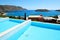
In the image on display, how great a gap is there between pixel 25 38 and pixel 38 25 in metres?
2.12

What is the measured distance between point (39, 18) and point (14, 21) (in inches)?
110

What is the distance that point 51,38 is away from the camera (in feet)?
12.8

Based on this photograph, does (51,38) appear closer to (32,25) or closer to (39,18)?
(32,25)

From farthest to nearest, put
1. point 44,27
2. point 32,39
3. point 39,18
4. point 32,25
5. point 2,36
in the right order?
point 39,18
point 32,25
point 44,27
point 32,39
point 2,36

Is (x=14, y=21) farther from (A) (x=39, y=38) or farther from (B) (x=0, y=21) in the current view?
(A) (x=39, y=38)

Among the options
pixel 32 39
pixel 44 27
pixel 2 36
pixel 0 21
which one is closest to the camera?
pixel 2 36

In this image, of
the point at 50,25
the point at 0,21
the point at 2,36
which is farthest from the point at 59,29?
the point at 0,21

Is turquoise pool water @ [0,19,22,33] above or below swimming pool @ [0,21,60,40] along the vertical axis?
below

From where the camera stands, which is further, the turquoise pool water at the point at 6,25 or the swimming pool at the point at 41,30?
the turquoise pool water at the point at 6,25

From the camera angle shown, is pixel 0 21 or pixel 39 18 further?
pixel 39 18

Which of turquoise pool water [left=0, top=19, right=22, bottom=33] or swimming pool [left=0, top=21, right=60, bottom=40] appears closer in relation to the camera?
swimming pool [left=0, top=21, right=60, bottom=40]

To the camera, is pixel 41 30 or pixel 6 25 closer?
pixel 41 30

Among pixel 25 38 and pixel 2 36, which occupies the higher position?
pixel 2 36

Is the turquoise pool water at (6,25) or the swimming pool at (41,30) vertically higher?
the swimming pool at (41,30)
